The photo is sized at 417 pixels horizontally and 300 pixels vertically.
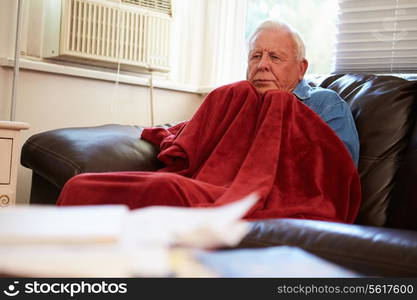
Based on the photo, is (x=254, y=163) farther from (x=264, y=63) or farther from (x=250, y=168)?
(x=264, y=63)

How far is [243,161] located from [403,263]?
656 mm

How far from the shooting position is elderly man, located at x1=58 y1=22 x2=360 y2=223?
1.25m

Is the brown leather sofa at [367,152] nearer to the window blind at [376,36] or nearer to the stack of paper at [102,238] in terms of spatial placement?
the window blind at [376,36]

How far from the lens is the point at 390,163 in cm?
172

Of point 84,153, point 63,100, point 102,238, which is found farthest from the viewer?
point 63,100

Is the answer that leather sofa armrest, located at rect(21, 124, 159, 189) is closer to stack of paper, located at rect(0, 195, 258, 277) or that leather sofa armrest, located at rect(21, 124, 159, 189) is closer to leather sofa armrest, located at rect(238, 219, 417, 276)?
leather sofa armrest, located at rect(238, 219, 417, 276)

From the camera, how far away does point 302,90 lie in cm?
193

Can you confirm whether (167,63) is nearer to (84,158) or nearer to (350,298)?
(84,158)

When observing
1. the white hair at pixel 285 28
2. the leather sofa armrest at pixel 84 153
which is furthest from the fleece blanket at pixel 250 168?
the white hair at pixel 285 28

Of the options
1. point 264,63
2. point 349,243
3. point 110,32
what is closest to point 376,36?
point 264,63

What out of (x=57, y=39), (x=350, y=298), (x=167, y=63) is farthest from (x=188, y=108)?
(x=350, y=298)

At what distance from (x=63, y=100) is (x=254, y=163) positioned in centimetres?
124

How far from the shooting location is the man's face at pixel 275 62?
1.94m

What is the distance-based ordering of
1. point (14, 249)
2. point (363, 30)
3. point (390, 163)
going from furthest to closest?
1. point (363, 30)
2. point (390, 163)
3. point (14, 249)
